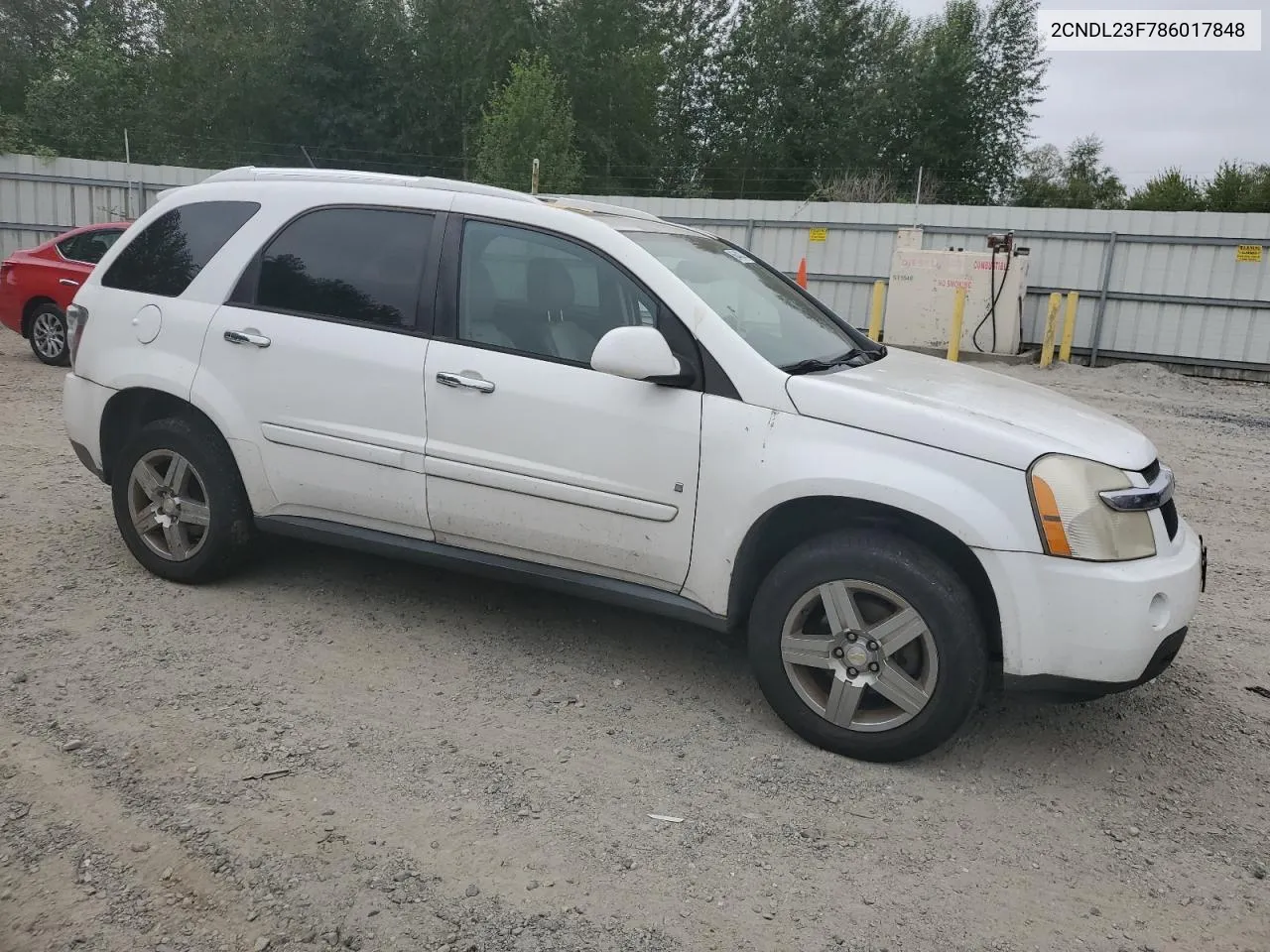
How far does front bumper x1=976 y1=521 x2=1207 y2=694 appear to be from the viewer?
308 cm

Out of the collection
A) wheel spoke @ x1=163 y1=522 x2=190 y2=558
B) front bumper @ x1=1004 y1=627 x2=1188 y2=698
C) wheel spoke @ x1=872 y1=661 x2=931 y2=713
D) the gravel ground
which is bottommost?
the gravel ground

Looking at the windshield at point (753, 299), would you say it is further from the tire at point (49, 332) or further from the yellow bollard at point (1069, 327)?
the yellow bollard at point (1069, 327)

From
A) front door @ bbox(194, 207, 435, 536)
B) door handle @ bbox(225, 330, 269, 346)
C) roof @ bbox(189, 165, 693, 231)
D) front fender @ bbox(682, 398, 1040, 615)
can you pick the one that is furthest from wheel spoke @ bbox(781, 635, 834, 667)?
door handle @ bbox(225, 330, 269, 346)

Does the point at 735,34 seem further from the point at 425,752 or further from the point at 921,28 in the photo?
the point at 425,752

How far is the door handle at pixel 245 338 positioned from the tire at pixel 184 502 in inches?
16.5

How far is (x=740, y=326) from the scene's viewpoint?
3.78m

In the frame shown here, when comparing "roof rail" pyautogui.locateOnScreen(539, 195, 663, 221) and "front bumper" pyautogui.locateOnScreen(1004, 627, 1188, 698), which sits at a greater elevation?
"roof rail" pyautogui.locateOnScreen(539, 195, 663, 221)

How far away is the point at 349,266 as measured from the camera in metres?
4.26

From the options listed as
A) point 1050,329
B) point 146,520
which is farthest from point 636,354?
point 1050,329

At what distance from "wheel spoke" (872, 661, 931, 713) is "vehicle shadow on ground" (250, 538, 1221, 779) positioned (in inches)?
10.7

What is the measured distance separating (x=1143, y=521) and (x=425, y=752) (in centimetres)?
241

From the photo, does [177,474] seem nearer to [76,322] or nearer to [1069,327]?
[76,322]

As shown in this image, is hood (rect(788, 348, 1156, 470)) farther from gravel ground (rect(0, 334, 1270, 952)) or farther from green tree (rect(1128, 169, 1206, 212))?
green tree (rect(1128, 169, 1206, 212))

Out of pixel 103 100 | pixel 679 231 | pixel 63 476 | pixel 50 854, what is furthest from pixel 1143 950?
pixel 103 100
